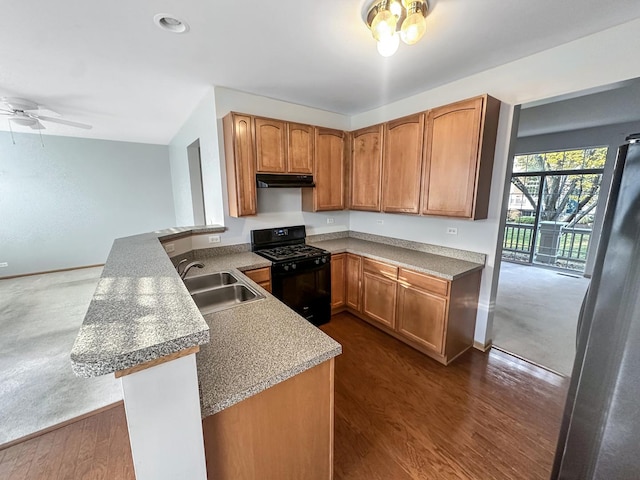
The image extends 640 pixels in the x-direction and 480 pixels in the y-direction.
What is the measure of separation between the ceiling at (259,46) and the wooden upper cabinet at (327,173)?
478 millimetres

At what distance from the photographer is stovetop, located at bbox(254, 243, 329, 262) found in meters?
2.81

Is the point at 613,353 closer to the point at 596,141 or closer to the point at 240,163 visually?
the point at 240,163

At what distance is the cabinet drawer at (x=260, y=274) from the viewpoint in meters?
2.56

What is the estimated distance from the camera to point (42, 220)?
5.02m

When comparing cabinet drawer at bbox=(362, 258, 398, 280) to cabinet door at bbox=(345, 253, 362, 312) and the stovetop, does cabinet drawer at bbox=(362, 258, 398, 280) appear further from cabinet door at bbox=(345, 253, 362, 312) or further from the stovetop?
the stovetop

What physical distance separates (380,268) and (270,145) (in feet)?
5.98

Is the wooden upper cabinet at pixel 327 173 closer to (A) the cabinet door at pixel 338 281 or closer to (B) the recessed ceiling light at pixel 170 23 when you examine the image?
(A) the cabinet door at pixel 338 281

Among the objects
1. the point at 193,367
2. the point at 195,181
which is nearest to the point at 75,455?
the point at 193,367

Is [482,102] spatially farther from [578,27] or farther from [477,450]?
[477,450]

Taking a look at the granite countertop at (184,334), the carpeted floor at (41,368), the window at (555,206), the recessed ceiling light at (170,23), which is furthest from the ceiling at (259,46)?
the window at (555,206)

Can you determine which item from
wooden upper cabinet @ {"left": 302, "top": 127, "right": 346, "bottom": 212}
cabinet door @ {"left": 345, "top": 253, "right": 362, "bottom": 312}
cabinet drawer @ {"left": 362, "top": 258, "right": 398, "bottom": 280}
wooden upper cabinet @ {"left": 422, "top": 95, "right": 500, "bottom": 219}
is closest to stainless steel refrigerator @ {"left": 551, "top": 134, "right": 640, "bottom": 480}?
wooden upper cabinet @ {"left": 422, "top": 95, "right": 500, "bottom": 219}

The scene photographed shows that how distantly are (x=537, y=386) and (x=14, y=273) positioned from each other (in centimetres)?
814

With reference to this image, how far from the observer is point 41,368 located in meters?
2.39

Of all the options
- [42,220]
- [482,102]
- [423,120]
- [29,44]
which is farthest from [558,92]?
[42,220]
